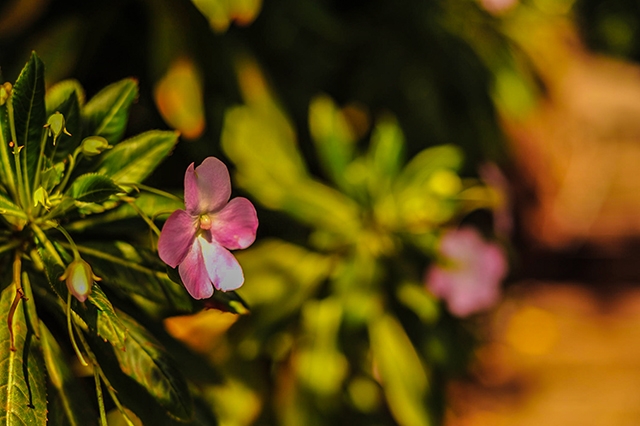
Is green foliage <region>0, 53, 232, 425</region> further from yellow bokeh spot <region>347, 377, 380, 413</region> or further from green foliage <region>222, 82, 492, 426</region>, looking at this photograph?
yellow bokeh spot <region>347, 377, 380, 413</region>

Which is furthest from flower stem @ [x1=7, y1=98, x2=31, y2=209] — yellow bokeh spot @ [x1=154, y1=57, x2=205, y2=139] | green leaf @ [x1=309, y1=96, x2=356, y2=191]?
green leaf @ [x1=309, y1=96, x2=356, y2=191]

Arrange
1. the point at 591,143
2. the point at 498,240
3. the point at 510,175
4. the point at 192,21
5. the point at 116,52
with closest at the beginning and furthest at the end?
1. the point at 192,21
2. the point at 116,52
3. the point at 498,240
4. the point at 510,175
5. the point at 591,143

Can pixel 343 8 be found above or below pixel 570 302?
above

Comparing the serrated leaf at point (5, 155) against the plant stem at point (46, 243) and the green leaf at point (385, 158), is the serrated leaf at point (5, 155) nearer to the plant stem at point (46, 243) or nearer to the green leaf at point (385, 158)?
the plant stem at point (46, 243)

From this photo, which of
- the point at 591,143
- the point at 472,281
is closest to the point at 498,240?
the point at 472,281

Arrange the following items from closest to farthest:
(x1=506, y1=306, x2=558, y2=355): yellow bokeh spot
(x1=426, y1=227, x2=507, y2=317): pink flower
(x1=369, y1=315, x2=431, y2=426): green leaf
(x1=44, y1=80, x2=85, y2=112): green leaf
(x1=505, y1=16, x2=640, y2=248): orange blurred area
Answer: (x1=44, y1=80, x2=85, y2=112): green leaf < (x1=369, y1=315, x2=431, y2=426): green leaf < (x1=426, y1=227, x2=507, y2=317): pink flower < (x1=506, y1=306, x2=558, y2=355): yellow bokeh spot < (x1=505, y1=16, x2=640, y2=248): orange blurred area

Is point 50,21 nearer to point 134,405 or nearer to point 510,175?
point 134,405
